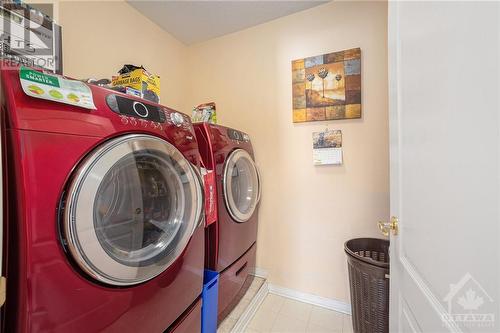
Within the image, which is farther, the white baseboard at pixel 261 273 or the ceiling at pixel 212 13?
the white baseboard at pixel 261 273

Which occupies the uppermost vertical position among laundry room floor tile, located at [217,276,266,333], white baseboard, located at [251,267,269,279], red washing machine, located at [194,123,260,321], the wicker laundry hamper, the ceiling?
the ceiling

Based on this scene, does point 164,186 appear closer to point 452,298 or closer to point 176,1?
point 452,298

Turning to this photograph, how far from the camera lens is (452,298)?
1.62 feet

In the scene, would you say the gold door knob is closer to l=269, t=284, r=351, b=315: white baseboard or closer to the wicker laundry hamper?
the wicker laundry hamper

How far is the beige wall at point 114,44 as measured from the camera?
1337 mm

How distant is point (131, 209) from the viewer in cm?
85

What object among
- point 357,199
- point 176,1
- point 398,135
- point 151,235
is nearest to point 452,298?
point 398,135

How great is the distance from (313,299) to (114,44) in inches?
97.8

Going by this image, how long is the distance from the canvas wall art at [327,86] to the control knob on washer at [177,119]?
105 cm

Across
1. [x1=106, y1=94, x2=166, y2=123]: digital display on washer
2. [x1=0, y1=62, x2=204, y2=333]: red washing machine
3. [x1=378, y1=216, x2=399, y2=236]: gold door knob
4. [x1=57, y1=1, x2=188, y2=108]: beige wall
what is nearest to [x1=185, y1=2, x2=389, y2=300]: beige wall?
[x1=57, y1=1, x2=188, y2=108]: beige wall

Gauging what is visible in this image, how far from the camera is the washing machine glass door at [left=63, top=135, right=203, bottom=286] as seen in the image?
0.62 m

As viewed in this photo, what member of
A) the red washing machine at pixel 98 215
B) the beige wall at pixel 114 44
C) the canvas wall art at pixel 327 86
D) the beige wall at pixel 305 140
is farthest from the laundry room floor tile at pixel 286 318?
the beige wall at pixel 114 44

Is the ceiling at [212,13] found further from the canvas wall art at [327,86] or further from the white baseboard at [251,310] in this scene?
the white baseboard at [251,310]

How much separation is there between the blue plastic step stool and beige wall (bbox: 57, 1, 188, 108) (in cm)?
150
